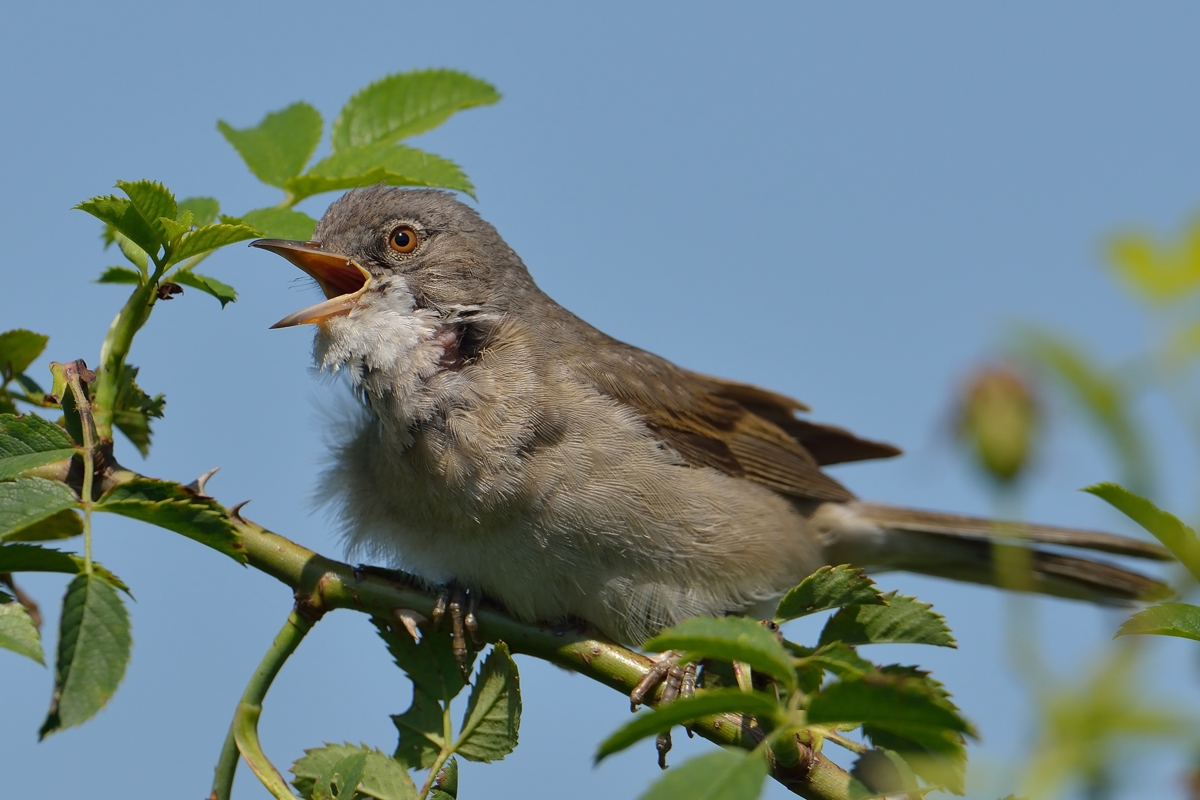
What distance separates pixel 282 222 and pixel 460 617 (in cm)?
125

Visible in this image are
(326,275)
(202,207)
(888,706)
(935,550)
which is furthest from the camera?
(935,550)

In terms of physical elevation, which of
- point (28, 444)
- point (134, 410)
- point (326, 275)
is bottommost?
point (28, 444)

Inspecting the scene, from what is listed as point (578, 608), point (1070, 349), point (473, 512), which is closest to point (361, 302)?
point (473, 512)

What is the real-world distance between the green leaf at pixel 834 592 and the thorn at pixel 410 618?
1.07 metres

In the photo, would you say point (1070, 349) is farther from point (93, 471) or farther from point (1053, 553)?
point (1053, 553)

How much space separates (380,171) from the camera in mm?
3002

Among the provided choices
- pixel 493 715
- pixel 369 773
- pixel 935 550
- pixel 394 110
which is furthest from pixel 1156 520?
pixel 935 550

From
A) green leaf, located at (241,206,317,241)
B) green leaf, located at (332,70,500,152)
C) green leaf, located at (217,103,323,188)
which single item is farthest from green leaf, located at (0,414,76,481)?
green leaf, located at (332,70,500,152)

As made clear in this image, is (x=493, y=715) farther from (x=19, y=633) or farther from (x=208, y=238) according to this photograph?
(x=208, y=238)

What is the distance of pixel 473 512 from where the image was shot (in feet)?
12.5

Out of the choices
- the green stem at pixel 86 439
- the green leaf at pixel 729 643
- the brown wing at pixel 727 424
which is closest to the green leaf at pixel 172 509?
the green stem at pixel 86 439

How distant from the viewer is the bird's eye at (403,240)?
4449 mm

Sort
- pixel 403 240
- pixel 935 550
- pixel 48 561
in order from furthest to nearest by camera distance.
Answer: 1. pixel 935 550
2. pixel 403 240
3. pixel 48 561

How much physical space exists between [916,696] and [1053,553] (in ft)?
12.7
